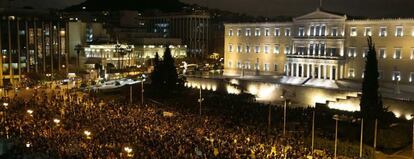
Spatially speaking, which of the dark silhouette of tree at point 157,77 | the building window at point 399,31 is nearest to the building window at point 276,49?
the building window at point 399,31

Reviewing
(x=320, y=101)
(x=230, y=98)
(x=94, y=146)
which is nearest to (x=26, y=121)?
Answer: (x=94, y=146)

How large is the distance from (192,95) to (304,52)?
19.2 metres

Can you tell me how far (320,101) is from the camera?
2128 inches

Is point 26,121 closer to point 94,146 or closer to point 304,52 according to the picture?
point 94,146

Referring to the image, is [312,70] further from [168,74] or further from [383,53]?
[168,74]

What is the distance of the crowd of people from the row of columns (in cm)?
2394

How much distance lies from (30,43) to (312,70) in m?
52.7

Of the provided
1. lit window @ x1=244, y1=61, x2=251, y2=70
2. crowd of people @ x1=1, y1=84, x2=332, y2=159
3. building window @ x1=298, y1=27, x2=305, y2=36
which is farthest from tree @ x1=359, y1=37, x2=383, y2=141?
lit window @ x1=244, y1=61, x2=251, y2=70

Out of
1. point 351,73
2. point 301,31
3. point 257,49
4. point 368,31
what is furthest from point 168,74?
→ point 368,31

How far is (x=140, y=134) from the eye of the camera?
3216 cm

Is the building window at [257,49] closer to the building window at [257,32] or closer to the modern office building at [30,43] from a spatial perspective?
the building window at [257,32]

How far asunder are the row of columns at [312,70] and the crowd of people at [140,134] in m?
23.9

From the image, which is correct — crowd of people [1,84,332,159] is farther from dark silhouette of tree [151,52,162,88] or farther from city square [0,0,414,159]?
dark silhouette of tree [151,52,162,88]

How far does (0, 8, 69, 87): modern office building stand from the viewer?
85.1 metres
